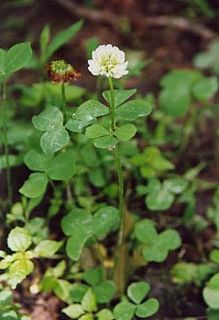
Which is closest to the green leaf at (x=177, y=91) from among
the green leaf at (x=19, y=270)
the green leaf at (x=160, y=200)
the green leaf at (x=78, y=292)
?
the green leaf at (x=160, y=200)

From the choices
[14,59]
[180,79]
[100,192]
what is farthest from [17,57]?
[180,79]

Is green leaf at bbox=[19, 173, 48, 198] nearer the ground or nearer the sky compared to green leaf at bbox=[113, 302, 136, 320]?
nearer the sky

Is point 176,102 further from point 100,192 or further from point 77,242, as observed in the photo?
point 77,242

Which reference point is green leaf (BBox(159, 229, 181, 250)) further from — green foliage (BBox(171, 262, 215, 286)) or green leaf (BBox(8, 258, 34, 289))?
green leaf (BBox(8, 258, 34, 289))

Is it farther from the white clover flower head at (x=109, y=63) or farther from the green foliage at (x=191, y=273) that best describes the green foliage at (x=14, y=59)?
the green foliage at (x=191, y=273)

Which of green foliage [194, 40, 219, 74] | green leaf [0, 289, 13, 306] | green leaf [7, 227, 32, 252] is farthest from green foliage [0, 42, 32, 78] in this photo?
green foliage [194, 40, 219, 74]
